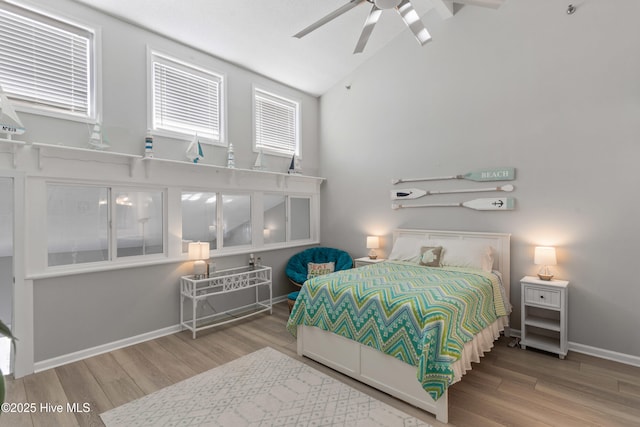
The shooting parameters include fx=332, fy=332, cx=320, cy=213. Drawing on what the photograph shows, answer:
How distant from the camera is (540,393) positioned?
2.74 meters

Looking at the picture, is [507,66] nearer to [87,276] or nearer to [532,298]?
[532,298]

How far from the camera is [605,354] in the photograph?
339 cm

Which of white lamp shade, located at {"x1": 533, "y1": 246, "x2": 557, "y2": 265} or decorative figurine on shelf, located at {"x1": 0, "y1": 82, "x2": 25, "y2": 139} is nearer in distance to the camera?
decorative figurine on shelf, located at {"x1": 0, "y1": 82, "x2": 25, "y2": 139}

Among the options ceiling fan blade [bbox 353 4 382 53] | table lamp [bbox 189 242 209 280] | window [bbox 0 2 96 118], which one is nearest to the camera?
ceiling fan blade [bbox 353 4 382 53]

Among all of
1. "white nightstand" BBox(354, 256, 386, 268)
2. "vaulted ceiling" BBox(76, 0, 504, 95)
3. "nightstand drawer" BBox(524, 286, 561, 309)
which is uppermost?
"vaulted ceiling" BBox(76, 0, 504, 95)

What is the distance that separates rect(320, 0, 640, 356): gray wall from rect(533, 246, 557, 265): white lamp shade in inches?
9.2

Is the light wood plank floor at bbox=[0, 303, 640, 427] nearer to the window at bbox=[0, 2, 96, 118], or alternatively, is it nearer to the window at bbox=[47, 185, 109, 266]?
the window at bbox=[47, 185, 109, 266]

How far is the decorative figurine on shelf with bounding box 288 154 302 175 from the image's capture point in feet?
17.9

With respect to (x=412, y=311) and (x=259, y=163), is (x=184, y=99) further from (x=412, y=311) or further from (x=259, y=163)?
(x=412, y=311)

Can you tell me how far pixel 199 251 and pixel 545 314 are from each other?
4101 millimetres

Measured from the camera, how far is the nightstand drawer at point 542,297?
3.39m

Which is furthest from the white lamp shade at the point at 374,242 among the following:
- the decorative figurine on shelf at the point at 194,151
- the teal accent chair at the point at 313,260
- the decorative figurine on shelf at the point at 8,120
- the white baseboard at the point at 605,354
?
the decorative figurine on shelf at the point at 8,120

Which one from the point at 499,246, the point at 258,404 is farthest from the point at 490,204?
the point at 258,404

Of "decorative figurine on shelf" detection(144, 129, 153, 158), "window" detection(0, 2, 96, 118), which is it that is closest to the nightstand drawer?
"decorative figurine on shelf" detection(144, 129, 153, 158)
